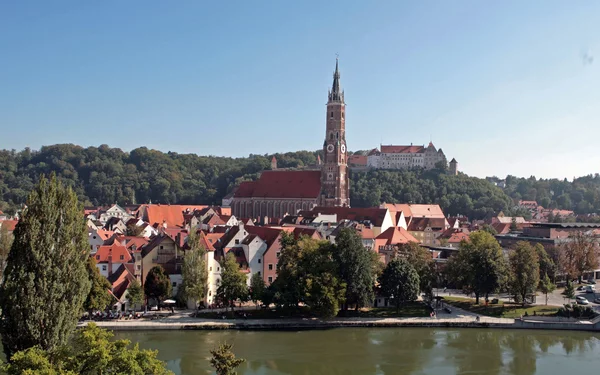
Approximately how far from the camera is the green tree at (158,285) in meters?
36.9

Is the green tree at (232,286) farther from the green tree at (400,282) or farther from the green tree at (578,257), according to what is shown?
the green tree at (578,257)

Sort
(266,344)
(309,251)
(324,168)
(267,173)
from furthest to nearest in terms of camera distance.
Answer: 1. (267,173)
2. (324,168)
3. (309,251)
4. (266,344)

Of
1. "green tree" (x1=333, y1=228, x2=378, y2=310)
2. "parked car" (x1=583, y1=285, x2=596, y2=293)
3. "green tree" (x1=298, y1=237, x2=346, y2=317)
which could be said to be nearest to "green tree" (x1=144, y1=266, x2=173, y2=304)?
"green tree" (x1=298, y1=237, x2=346, y2=317)

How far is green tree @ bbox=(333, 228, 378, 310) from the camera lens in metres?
35.6

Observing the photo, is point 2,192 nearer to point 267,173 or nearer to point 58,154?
point 58,154

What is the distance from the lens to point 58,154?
137875 mm

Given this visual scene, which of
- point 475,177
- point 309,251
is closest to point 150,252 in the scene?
point 309,251

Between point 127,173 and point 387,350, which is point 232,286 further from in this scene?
point 127,173

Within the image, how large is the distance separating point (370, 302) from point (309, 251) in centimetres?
473

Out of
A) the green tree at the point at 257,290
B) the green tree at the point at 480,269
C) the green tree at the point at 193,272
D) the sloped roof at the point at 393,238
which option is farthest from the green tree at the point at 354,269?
the sloped roof at the point at 393,238

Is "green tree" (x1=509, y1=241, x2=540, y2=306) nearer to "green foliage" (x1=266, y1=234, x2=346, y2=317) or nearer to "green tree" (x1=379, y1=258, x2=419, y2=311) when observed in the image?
"green tree" (x1=379, y1=258, x2=419, y2=311)

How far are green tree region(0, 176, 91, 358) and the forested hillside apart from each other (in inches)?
3248

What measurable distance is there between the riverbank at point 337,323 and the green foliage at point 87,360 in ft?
53.9

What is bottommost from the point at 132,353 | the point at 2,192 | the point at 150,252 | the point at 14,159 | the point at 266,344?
the point at 266,344
